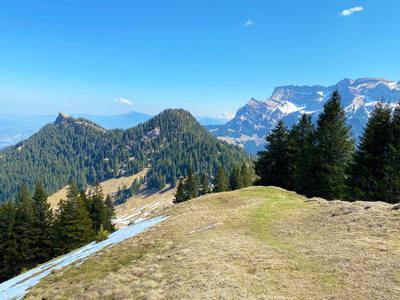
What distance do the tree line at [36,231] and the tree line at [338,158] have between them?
34.6 m

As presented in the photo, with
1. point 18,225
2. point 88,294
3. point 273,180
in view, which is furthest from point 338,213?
point 18,225

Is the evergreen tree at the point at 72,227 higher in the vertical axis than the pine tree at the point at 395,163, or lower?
lower

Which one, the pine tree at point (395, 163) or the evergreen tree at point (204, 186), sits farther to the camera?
the evergreen tree at point (204, 186)

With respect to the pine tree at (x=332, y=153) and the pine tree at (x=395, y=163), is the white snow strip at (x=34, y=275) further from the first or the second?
the pine tree at (x=395, y=163)

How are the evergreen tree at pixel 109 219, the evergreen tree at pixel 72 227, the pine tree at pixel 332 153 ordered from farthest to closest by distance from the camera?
the evergreen tree at pixel 109 219
the evergreen tree at pixel 72 227
the pine tree at pixel 332 153

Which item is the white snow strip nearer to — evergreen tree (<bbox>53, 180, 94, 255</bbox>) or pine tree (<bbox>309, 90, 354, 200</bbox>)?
evergreen tree (<bbox>53, 180, 94, 255</bbox>)

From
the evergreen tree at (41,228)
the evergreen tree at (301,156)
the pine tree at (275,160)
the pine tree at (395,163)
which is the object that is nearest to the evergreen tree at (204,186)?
the pine tree at (275,160)

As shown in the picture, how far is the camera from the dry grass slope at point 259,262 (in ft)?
24.3

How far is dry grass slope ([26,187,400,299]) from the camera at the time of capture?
7402mm

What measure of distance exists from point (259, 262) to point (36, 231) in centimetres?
4315

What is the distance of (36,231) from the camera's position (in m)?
35.5

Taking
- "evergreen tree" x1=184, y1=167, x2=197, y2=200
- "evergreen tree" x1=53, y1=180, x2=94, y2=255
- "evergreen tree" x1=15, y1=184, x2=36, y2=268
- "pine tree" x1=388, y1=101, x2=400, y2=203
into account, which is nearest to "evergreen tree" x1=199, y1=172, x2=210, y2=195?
"evergreen tree" x1=184, y1=167, x2=197, y2=200

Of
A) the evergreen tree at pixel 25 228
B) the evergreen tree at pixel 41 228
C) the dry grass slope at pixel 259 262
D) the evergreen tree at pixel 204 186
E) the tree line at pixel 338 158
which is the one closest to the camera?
the dry grass slope at pixel 259 262

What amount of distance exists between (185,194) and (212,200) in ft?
126
